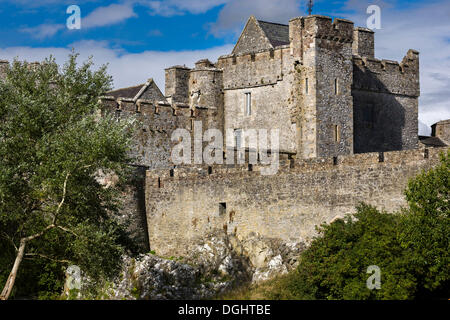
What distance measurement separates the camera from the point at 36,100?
96.2 ft

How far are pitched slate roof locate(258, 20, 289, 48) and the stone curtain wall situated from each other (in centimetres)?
1225

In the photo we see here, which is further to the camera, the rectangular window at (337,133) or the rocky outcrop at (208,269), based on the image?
the rectangular window at (337,133)

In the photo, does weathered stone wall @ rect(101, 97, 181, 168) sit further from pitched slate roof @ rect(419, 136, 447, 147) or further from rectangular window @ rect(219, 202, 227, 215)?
pitched slate roof @ rect(419, 136, 447, 147)

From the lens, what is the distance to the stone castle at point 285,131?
37.4 metres

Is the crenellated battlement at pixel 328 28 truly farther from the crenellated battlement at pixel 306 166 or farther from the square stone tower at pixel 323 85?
the crenellated battlement at pixel 306 166

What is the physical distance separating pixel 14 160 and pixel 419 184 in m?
13.2

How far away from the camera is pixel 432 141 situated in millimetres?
56000

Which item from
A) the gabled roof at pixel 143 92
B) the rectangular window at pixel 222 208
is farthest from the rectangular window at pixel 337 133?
the gabled roof at pixel 143 92

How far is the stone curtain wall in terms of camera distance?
35.6 meters

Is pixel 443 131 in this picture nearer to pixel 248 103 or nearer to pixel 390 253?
pixel 248 103

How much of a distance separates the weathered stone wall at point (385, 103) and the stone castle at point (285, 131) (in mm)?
67

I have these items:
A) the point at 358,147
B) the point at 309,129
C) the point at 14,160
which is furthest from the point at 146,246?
the point at 14,160

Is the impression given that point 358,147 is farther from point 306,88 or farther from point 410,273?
point 410,273

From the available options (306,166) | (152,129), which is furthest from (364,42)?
(306,166)
